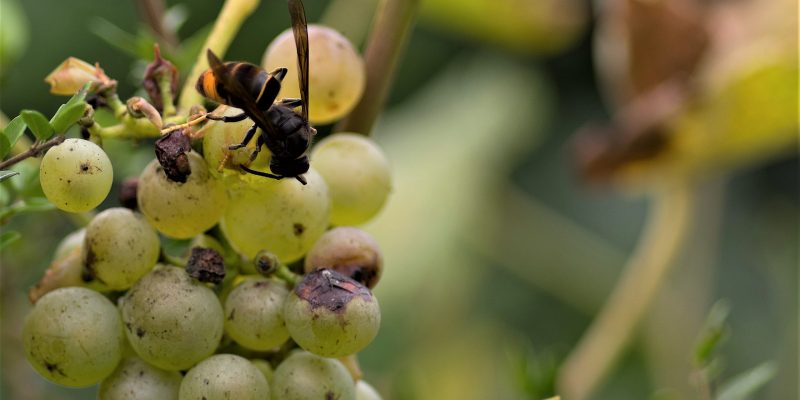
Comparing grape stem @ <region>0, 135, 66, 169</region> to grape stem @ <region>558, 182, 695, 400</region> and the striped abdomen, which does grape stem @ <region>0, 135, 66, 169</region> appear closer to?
the striped abdomen

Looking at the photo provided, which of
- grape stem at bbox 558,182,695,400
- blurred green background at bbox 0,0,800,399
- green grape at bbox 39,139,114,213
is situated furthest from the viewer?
blurred green background at bbox 0,0,800,399

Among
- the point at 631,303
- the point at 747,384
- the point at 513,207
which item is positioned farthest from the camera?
the point at 513,207

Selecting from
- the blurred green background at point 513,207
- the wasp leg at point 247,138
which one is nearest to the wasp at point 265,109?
the wasp leg at point 247,138

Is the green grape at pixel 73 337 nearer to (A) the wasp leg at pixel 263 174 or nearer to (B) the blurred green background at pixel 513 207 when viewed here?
(A) the wasp leg at pixel 263 174

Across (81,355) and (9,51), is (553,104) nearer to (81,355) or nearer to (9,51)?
(9,51)

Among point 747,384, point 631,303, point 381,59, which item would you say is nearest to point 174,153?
point 381,59

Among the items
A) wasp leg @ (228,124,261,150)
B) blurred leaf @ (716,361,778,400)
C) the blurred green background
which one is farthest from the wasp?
the blurred green background

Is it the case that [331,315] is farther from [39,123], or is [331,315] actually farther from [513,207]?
[513,207]
